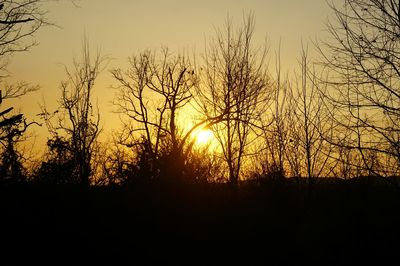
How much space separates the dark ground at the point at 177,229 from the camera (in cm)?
1097

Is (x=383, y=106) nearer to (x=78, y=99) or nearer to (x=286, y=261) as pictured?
(x=286, y=261)

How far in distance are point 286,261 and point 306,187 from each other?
9812 mm

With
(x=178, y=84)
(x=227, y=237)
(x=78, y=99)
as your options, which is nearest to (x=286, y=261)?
(x=227, y=237)

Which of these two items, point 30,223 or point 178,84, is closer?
point 30,223

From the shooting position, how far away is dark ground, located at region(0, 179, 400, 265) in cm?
1097

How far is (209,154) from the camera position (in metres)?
18.2

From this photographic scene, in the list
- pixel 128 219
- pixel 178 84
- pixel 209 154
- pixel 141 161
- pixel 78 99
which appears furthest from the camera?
pixel 78 99

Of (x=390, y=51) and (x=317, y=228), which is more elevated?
(x=390, y=51)

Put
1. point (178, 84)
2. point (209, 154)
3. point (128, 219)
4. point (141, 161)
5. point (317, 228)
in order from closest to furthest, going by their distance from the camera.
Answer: point (128, 219), point (141, 161), point (317, 228), point (209, 154), point (178, 84)

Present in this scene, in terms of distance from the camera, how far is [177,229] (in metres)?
13.0

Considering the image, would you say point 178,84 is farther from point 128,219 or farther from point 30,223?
point 30,223

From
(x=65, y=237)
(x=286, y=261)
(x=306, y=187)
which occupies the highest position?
(x=306, y=187)

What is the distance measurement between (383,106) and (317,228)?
7.33 meters

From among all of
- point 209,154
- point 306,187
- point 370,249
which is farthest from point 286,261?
point 306,187
